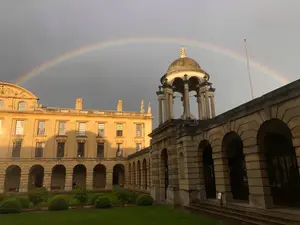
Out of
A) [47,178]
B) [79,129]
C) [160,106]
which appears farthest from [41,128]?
[160,106]

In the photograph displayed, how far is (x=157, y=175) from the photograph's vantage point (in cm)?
2664

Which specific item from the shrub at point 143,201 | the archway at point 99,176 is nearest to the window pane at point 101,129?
the archway at point 99,176

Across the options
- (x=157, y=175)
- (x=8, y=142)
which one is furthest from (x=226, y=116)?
(x=8, y=142)

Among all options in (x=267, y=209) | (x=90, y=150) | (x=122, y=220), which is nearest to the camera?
(x=267, y=209)

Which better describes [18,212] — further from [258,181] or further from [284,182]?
[284,182]

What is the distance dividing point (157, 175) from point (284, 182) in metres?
14.1

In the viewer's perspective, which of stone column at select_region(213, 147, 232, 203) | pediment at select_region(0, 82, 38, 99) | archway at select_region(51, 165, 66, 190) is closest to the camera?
stone column at select_region(213, 147, 232, 203)

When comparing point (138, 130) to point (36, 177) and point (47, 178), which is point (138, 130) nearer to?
point (47, 178)

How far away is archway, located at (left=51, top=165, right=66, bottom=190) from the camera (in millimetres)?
50297

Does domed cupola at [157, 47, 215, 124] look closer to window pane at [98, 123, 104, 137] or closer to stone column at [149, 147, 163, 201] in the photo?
stone column at [149, 147, 163, 201]

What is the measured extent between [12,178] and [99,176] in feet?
57.1

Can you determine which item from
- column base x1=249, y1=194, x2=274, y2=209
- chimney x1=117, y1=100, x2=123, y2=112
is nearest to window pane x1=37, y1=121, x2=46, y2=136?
chimney x1=117, y1=100, x2=123, y2=112

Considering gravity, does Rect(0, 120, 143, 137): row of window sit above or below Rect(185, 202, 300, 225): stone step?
above

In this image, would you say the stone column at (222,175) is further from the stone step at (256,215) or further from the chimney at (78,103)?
the chimney at (78,103)
